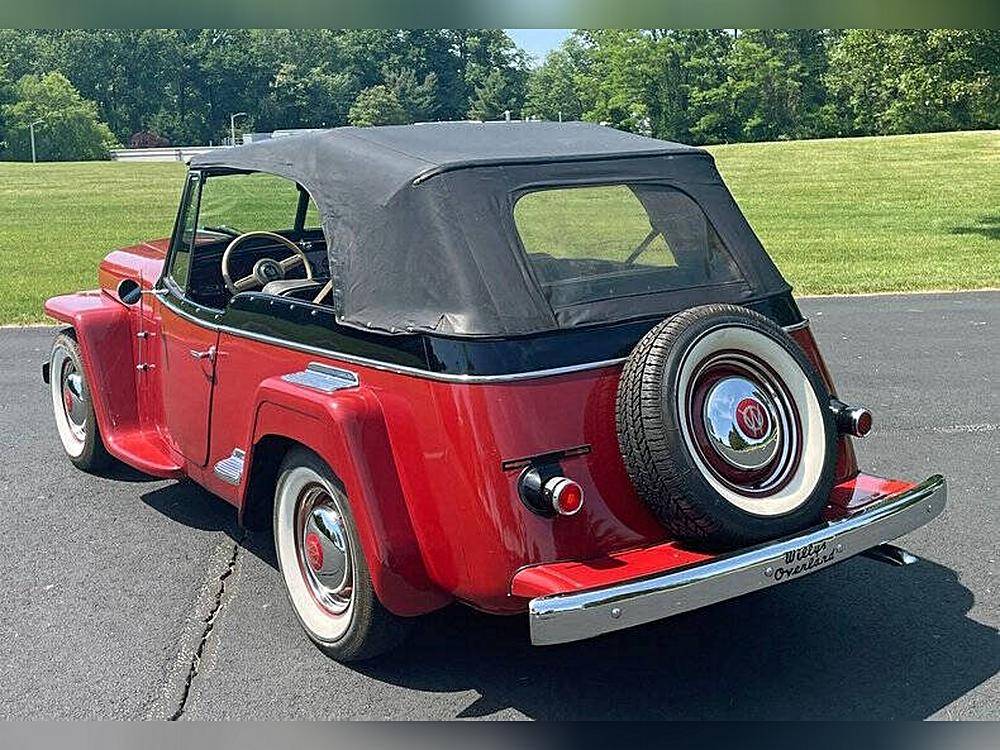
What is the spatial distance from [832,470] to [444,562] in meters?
1.29

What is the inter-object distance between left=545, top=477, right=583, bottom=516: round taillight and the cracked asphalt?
27.0 inches

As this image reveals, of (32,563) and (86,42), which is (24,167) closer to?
(86,42)

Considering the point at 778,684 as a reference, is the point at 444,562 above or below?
above

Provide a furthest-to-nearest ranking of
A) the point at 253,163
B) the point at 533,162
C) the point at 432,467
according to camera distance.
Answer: the point at 253,163, the point at 533,162, the point at 432,467

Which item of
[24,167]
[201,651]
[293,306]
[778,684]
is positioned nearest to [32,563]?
[201,651]

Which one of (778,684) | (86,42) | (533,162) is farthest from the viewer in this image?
(86,42)

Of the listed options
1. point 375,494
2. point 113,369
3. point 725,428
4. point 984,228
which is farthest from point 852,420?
point 984,228

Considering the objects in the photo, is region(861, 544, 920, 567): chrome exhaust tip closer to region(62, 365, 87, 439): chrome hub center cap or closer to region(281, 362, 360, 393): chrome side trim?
region(281, 362, 360, 393): chrome side trim

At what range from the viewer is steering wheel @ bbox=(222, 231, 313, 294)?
4.82m

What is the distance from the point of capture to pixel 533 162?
3895mm

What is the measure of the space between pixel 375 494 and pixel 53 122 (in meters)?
67.3

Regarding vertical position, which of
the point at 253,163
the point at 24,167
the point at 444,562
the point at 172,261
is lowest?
the point at 24,167

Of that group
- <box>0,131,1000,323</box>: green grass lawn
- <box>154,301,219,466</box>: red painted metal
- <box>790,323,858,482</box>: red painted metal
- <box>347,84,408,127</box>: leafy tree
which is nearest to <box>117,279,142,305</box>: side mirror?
<box>154,301,219,466</box>: red painted metal

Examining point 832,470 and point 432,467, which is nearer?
point 432,467
